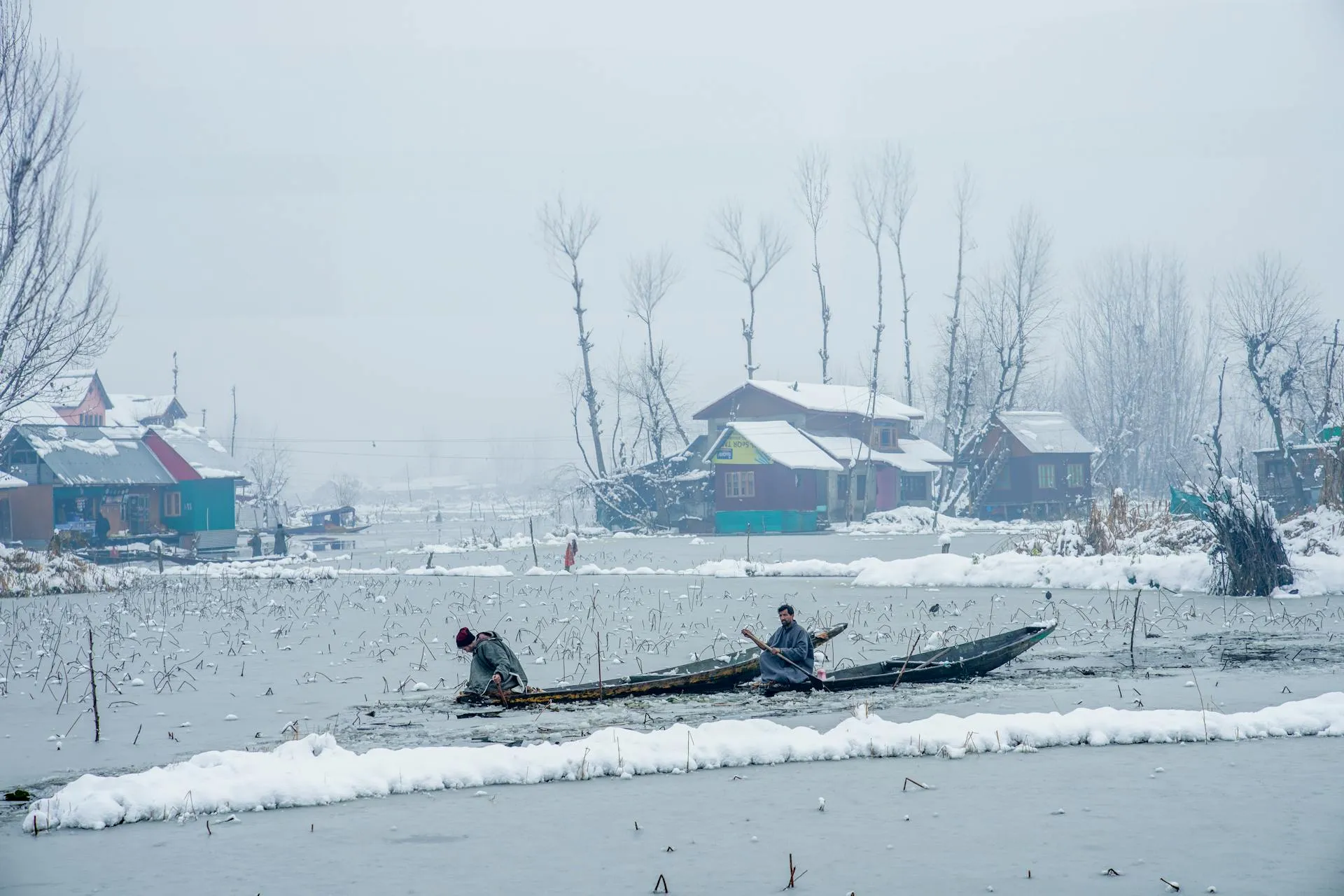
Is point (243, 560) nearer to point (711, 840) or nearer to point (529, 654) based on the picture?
point (529, 654)

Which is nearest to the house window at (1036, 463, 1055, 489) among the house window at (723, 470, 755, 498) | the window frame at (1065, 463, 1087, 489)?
the window frame at (1065, 463, 1087, 489)

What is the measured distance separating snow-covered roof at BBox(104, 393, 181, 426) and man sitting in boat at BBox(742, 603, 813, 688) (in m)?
75.6

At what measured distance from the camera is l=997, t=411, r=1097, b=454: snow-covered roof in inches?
2625

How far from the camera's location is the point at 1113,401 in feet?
273

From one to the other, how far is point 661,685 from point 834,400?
5697 cm

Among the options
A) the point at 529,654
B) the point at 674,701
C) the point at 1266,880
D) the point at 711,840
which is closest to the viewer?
the point at 1266,880

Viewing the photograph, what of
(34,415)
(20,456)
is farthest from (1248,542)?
(34,415)

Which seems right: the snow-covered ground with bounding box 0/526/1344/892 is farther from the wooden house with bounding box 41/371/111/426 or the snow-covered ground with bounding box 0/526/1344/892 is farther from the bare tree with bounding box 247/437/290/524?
the wooden house with bounding box 41/371/111/426

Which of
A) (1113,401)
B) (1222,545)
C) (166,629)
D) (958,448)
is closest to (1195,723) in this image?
(1222,545)

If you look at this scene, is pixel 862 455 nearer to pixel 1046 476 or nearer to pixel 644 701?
pixel 1046 476

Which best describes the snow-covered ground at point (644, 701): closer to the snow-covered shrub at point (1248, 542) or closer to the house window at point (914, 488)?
the snow-covered shrub at point (1248, 542)

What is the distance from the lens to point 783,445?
61.1 meters

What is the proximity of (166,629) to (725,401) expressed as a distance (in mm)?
47036

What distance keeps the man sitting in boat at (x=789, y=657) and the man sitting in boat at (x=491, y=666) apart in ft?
8.59
